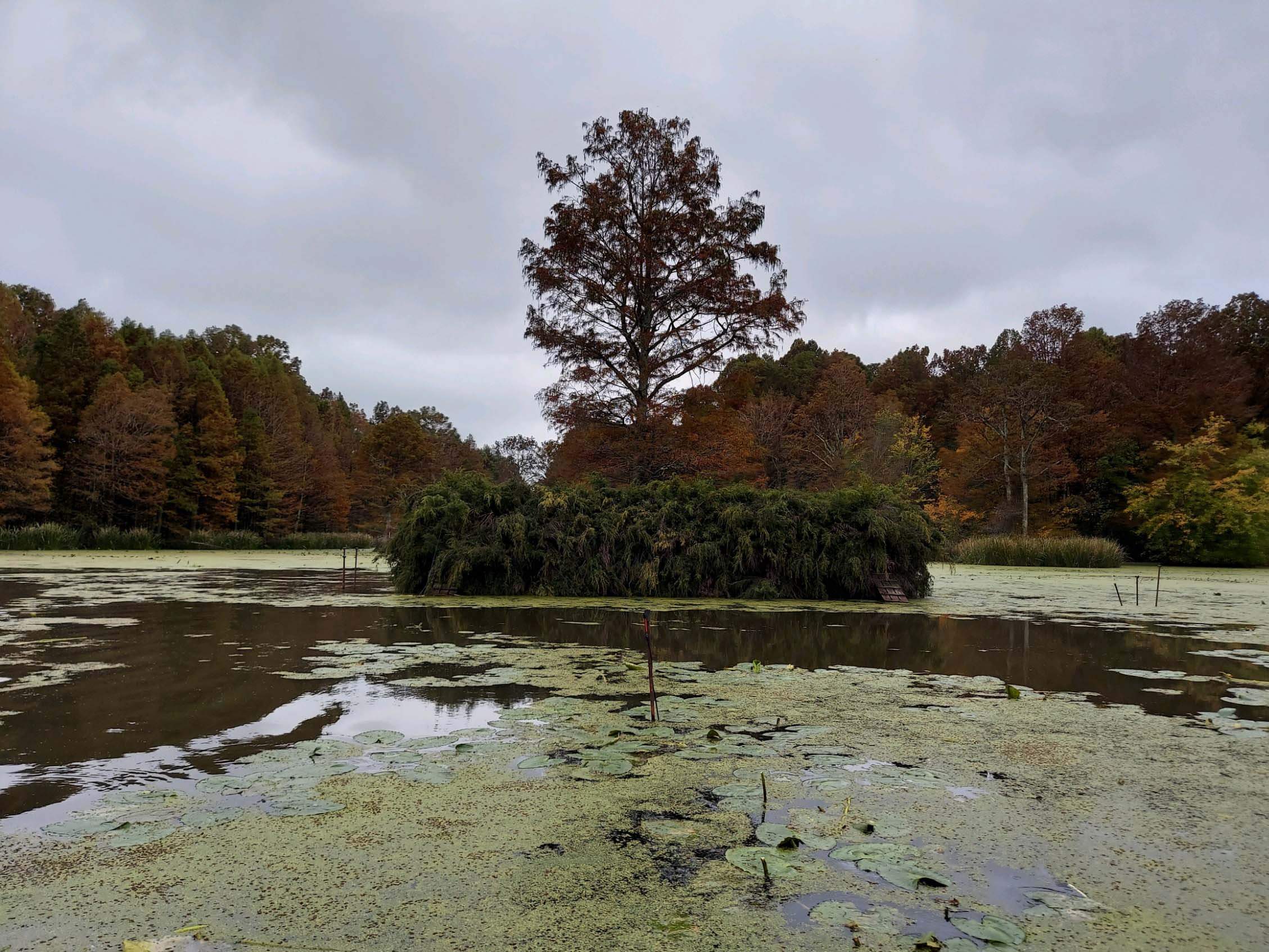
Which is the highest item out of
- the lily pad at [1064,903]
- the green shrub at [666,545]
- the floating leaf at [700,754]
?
the green shrub at [666,545]

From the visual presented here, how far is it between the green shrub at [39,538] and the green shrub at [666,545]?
18219 millimetres

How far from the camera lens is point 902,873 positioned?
76.6 inches

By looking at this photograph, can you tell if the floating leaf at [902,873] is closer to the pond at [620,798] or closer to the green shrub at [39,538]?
the pond at [620,798]

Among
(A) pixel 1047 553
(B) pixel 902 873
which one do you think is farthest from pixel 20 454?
(B) pixel 902 873

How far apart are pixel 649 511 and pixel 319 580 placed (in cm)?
585

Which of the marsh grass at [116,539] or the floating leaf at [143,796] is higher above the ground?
the marsh grass at [116,539]

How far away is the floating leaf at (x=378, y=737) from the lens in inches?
124

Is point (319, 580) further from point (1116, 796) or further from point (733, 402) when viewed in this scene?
point (1116, 796)

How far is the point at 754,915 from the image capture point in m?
1.73

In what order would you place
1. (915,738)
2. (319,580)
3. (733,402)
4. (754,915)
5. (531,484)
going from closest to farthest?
(754,915) < (915,738) < (531,484) < (319,580) < (733,402)

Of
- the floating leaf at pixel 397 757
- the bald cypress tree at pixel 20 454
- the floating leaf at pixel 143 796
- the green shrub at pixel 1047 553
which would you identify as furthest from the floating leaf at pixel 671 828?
the bald cypress tree at pixel 20 454

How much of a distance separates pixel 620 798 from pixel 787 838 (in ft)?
2.00

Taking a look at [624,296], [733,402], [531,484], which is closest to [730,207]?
[624,296]

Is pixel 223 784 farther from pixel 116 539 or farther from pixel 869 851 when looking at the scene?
pixel 116 539
